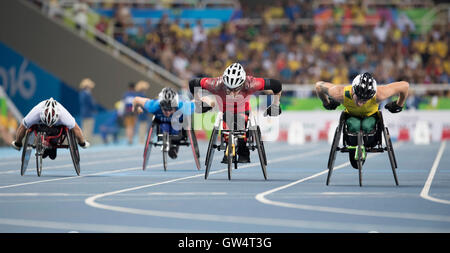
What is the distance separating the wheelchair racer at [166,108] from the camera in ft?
55.5

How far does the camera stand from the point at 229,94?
46.1 feet

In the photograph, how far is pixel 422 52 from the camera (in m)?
35.2

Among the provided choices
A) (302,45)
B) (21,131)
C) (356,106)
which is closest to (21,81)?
(302,45)

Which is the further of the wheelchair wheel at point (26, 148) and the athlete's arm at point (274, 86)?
the wheelchair wheel at point (26, 148)

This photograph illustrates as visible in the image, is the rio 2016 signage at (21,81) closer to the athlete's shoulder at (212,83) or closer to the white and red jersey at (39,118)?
the white and red jersey at (39,118)

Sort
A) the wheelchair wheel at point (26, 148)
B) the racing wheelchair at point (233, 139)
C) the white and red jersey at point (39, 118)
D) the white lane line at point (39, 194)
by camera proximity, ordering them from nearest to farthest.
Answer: the white lane line at point (39, 194), the racing wheelchair at point (233, 139), the white and red jersey at point (39, 118), the wheelchair wheel at point (26, 148)

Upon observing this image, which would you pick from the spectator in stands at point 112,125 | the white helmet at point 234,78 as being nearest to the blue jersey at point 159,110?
the white helmet at point 234,78

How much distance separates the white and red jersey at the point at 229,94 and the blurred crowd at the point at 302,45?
19341mm

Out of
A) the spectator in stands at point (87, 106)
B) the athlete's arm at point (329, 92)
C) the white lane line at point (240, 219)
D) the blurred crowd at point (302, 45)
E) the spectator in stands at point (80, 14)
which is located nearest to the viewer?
the white lane line at point (240, 219)

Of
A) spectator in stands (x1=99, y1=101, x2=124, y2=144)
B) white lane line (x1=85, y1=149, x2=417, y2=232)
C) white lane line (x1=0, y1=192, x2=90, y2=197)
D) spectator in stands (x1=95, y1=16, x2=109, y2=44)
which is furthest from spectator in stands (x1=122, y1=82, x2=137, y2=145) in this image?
white lane line (x1=85, y1=149, x2=417, y2=232)

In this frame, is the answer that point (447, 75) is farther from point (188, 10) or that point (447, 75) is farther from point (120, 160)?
point (120, 160)

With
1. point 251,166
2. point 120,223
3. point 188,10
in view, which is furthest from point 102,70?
point 120,223

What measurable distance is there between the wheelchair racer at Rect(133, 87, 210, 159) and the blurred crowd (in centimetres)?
1644

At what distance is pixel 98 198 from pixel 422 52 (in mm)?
25846
